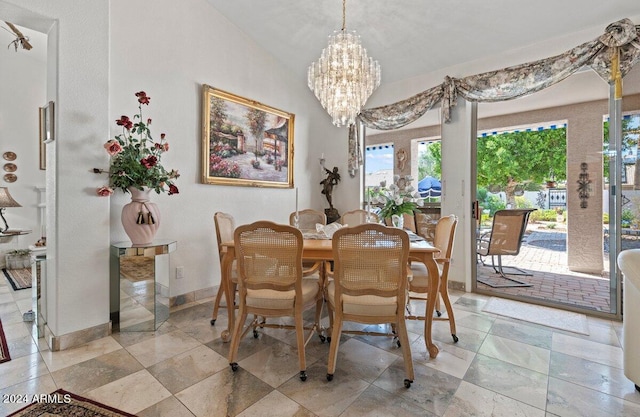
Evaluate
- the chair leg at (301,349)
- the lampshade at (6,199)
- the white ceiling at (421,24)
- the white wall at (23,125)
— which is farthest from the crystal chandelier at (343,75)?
the lampshade at (6,199)

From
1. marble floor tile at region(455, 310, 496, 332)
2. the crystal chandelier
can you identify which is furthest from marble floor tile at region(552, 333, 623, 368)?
the crystal chandelier

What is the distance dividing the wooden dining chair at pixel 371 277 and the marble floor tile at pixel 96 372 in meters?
1.37

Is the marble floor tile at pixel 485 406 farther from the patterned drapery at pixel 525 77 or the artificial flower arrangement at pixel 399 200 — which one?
the patterned drapery at pixel 525 77

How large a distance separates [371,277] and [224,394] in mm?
1088

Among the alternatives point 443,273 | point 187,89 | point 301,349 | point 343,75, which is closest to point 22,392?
point 301,349

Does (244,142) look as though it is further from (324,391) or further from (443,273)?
(324,391)

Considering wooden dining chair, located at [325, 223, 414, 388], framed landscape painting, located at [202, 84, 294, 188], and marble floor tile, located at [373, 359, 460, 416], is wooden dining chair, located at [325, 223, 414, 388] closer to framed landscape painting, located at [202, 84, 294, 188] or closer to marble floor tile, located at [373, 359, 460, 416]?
marble floor tile, located at [373, 359, 460, 416]

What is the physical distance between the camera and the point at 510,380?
1798mm

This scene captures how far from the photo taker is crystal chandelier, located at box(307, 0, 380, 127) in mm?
2615

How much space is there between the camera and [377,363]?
1.99 meters

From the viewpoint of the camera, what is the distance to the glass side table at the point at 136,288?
8.00ft

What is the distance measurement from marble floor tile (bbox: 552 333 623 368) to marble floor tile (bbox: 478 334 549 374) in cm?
19

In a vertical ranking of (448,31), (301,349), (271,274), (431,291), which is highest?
(448,31)

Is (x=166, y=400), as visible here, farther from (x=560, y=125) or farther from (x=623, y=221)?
(x=560, y=125)
